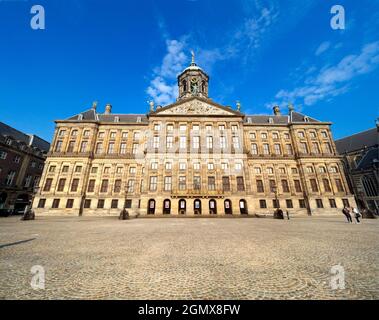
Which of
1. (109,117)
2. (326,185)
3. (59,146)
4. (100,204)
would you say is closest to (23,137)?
(59,146)

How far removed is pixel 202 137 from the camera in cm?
3353

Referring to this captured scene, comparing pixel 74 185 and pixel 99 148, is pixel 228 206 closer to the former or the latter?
pixel 99 148

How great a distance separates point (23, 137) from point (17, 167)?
10036 millimetres

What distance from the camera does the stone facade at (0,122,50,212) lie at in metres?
36.2

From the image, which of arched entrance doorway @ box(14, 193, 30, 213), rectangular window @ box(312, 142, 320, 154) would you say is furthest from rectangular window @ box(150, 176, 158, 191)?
rectangular window @ box(312, 142, 320, 154)

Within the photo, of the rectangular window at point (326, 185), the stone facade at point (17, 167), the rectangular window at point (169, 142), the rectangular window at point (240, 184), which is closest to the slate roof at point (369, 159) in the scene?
the rectangular window at point (326, 185)

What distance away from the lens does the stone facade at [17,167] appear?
36.2m

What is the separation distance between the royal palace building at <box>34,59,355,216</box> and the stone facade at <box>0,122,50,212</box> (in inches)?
322

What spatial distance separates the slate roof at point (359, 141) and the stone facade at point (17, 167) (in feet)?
256

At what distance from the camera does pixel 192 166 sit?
31.5 m

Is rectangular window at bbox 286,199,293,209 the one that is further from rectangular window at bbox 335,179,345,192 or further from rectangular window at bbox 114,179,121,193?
rectangular window at bbox 114,179,121,193
